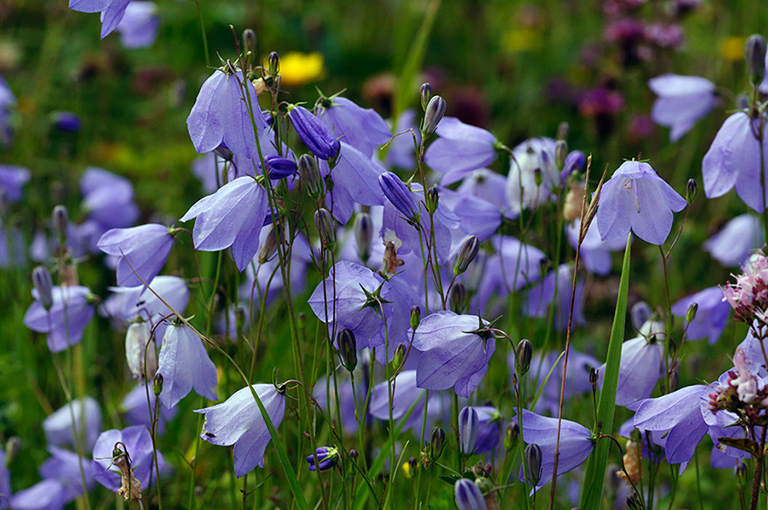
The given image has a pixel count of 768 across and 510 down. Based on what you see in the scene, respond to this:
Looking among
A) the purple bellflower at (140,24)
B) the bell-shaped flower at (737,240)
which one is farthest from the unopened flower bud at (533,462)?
the purple bellflower at (140,24)

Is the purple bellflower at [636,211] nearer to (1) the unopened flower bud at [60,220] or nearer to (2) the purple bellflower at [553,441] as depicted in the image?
(2) the purple bellflower at [553,441]

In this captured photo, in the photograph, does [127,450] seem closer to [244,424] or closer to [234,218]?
[244,424]

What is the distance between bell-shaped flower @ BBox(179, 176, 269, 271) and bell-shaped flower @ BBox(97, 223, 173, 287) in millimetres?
262

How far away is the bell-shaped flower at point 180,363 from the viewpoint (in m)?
1.27

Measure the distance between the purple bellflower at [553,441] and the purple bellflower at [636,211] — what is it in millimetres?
317

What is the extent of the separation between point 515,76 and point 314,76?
1.78m

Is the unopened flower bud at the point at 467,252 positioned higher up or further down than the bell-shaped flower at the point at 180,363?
higher up

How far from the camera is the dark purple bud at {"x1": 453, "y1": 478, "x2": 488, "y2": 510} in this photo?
90 centimetres

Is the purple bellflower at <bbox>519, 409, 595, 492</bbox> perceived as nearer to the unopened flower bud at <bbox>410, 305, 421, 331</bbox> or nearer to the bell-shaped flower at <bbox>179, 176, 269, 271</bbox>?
the unopened flower bud at <bbox>410, 305, 421, 331</bbox>

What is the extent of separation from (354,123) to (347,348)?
488 millimetres

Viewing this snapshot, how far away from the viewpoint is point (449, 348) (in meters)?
1.15

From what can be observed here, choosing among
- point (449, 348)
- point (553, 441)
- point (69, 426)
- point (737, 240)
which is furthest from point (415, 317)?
point (737, 240)

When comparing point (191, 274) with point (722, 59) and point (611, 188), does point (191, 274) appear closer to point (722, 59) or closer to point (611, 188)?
point (611, 188)

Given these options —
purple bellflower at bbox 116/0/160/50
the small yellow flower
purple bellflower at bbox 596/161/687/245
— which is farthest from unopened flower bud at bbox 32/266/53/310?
the small yellow flower
